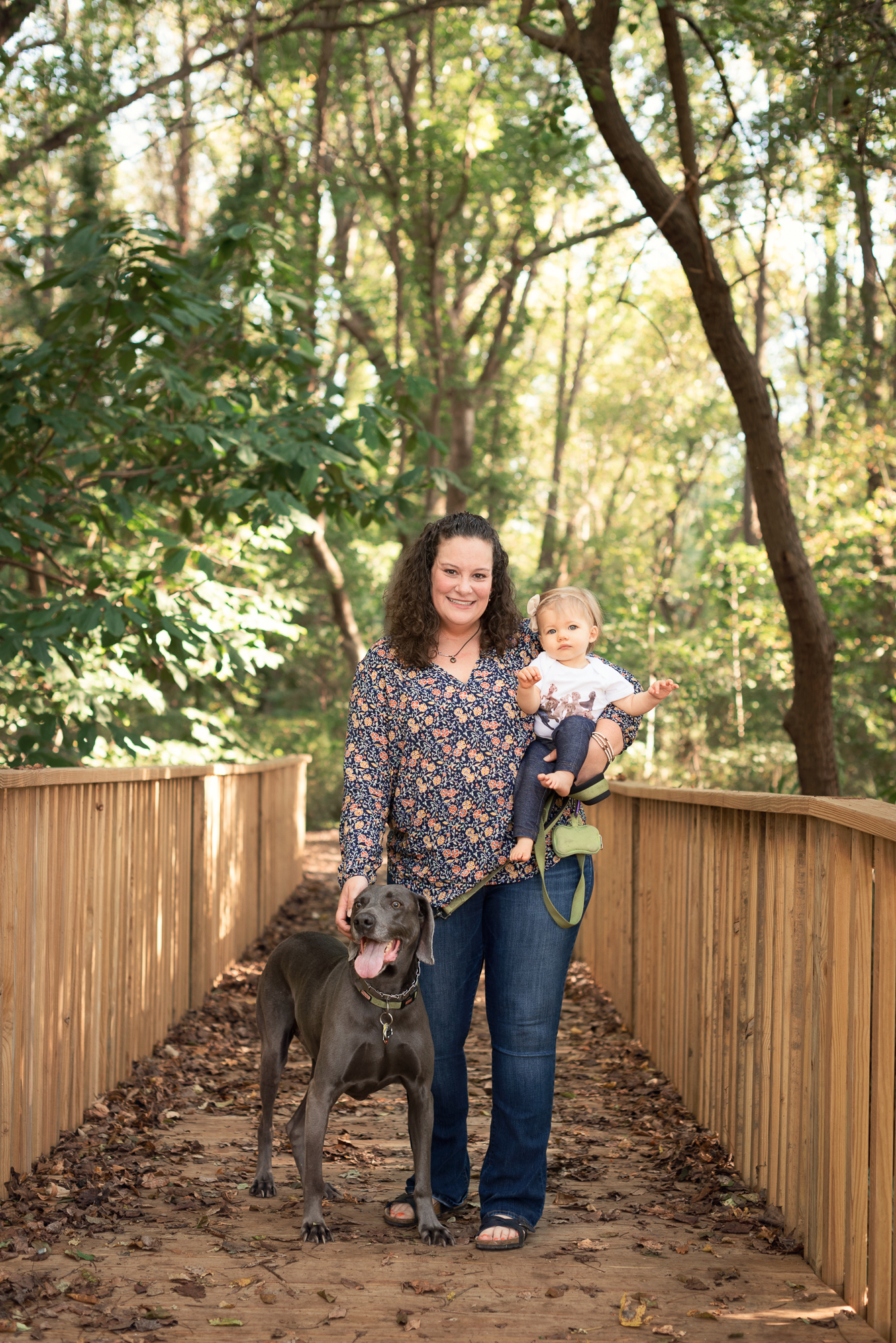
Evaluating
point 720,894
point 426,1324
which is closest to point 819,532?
point 720,894

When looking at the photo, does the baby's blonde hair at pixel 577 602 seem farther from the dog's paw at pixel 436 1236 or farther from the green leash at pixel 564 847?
the dog's paw at pixel 436 1236

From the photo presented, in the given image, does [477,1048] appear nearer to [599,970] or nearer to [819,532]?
[599,970]

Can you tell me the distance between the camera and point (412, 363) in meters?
19.0

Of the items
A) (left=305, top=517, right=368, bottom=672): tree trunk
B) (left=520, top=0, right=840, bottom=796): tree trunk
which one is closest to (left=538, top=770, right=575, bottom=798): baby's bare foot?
(left=520, top=0, right=840, bottom=796): tree trunk

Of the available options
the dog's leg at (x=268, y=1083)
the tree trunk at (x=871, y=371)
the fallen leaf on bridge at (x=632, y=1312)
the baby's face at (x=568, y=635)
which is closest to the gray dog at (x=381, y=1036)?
Answer: the dog's leg at (x=268, y=1083)

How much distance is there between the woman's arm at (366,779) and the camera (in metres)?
3.88

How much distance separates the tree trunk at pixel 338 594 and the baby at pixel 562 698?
34.1 feet

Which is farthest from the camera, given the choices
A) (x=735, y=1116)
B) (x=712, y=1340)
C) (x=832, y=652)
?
(x=832, y=652)

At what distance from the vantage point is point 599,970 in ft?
29.1

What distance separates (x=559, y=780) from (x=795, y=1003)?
39.3 inches

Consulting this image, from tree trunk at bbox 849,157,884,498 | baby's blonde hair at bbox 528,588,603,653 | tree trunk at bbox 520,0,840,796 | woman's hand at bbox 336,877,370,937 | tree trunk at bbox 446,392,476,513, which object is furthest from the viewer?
tree trunk at bbox 446,392,476,513

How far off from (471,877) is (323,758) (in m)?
20.5

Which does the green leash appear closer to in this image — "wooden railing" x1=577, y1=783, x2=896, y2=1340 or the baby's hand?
the baby's hand

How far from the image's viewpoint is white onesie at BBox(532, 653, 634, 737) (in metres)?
4.00
